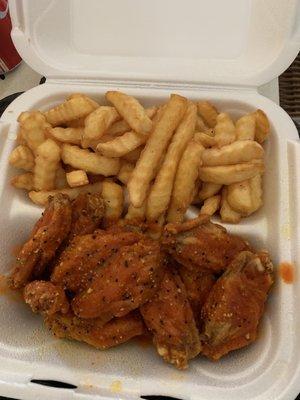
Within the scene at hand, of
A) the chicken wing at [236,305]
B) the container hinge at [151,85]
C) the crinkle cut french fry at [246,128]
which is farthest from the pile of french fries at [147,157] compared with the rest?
the chicken wing at [236,305]

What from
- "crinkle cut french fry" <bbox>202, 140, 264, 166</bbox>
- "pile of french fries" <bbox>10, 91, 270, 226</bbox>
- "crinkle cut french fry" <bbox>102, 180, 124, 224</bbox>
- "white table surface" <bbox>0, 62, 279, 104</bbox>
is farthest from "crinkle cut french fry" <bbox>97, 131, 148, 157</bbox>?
"white table surface" <bbox>0, 62, 279, 104</bbox>

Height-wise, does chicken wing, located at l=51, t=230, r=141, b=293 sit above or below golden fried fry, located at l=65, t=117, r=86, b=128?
below

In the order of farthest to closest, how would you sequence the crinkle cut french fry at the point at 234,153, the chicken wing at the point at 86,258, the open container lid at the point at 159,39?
the open container lid at the point at 159,39 → the crinkle cut french fry at the point at 234,153 → the chicken wing at the point at 86,258

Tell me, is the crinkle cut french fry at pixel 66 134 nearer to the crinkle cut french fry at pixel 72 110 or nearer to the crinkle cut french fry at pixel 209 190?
the crinkle cut french fry at pixel 72 110

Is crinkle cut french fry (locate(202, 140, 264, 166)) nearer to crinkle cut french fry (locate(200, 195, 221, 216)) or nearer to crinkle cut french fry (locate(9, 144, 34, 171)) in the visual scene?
crinkle cut french fry (locate(200, 195, 221, 216))

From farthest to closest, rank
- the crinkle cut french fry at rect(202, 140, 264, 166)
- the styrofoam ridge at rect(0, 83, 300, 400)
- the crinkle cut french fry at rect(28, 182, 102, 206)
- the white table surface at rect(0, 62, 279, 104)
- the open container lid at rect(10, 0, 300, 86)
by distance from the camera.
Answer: the white table surface at rect(0, 62, 279, 104) → the open container lid at rect(10, 0, 300, 86) → the crinkle cut french fry at rect(28, 182, 102, 206) → the crinkle cut french fry at rect(202, 140, 264, 166) → the styrofoam ridge at rect(0, 83, 300, 400)

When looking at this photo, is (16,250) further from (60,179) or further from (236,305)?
(236,305)
